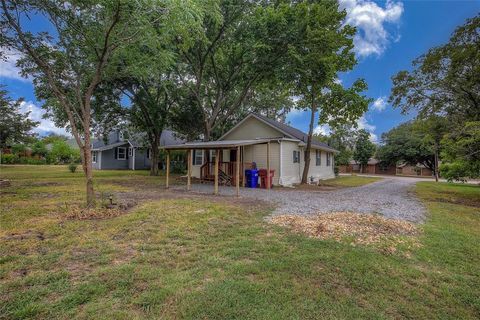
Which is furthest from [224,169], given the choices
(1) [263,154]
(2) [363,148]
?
(2) [363,148]

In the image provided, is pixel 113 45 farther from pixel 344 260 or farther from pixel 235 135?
pixel 235 135

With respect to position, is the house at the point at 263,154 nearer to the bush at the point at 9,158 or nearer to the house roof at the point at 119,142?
the house roof at the point at 119,142

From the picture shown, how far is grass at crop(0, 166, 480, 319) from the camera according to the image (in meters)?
2.57

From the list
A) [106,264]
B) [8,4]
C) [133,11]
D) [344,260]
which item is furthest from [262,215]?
[8,4]

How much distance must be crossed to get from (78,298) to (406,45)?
64.4 feet

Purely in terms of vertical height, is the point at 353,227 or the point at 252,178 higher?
the point at 252,178

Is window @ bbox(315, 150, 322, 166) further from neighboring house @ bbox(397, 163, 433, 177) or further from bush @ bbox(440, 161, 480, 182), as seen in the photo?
neighboring house @ bbox(397, 163, 433, 177)

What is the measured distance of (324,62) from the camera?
13.1 m

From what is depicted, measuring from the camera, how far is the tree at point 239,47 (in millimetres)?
13000

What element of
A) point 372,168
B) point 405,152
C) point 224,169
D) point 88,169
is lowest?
point 372,168

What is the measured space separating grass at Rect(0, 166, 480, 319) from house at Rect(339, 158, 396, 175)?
4185cm

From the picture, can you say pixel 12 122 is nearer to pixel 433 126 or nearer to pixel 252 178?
pixel 252 178

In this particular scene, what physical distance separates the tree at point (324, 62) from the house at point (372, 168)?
100.0 ft

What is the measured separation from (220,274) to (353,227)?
354cm
